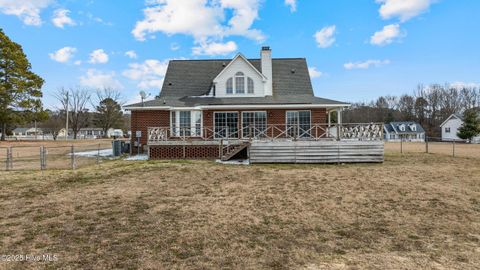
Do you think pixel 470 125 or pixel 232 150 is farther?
pixel 470 125

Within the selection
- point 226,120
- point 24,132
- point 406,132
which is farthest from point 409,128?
point 24,132

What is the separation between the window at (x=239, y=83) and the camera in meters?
20.2

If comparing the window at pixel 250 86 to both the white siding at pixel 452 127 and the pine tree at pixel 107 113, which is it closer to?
the pine tree at pixel 107 113

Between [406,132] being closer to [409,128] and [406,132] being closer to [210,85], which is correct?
[409,128]

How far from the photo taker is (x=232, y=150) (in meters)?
15.3

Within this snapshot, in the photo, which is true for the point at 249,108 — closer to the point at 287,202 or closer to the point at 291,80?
the point at 291,80

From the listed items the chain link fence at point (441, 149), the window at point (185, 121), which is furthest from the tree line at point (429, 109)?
the window at point (185, 121)

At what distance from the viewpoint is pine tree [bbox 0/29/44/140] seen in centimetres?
3784

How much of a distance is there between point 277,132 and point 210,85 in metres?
6.40

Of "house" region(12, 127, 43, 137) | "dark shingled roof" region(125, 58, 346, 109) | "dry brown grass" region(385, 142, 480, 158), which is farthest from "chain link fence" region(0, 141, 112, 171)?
"house" region(12, 127, 43, 137)

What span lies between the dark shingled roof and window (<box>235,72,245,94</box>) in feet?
2.73

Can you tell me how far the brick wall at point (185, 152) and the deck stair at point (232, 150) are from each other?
1.77ft

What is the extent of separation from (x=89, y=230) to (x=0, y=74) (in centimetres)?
4321

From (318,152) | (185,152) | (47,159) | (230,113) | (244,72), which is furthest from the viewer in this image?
(244,72)
